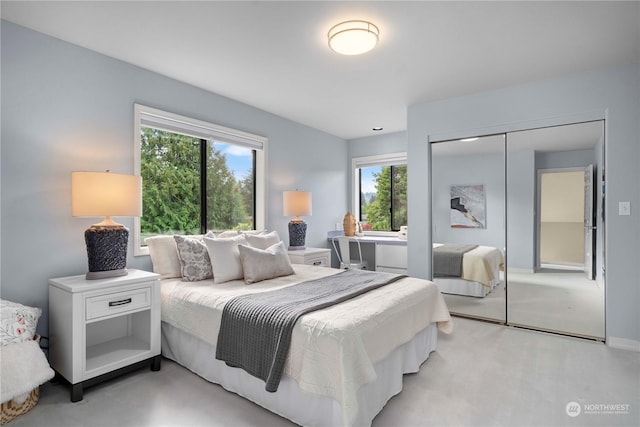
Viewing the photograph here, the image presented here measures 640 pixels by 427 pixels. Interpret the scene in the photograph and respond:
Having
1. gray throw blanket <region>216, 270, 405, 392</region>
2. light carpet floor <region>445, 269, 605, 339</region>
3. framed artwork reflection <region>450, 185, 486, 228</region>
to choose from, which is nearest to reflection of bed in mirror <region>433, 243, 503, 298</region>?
light carpet floor <region>445, 269, 605, 339</region>

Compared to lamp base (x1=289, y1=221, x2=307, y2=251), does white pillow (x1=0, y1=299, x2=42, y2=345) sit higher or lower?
lower

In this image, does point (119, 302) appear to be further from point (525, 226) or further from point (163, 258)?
point (525, 226)

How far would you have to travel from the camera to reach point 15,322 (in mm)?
2074

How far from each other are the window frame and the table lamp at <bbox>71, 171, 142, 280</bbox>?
3938 millimetres

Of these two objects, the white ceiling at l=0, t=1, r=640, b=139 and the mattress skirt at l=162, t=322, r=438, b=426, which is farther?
the white ceiling at l=0, t=1, r=640, b=139

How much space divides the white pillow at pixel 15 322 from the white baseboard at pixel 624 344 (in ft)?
14.8

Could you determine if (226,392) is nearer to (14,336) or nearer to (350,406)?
(350,406)

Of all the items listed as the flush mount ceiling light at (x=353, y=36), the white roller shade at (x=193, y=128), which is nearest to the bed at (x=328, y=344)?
the white roller shade at (x=193, y=128)

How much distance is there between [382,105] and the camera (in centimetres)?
421

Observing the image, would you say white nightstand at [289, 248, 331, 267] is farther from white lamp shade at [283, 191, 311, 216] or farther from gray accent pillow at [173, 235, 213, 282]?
gray accent pillow at [173, 235, 213, 282]

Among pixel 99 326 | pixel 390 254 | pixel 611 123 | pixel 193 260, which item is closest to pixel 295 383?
pixel 193 260

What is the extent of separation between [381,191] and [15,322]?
4.95 metres

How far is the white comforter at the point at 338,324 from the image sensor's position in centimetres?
174

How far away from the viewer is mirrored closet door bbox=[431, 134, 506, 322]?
12.4ft
